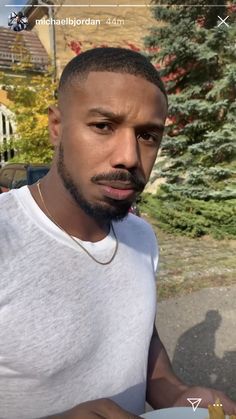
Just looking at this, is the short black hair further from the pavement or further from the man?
the pavement

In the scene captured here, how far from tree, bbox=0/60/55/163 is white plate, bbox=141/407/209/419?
36.4 ft

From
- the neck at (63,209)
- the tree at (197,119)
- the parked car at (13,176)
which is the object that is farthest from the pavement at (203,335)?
the parked car at (13,176)

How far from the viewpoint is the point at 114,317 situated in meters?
1.14

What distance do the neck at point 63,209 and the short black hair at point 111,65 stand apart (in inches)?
10.7

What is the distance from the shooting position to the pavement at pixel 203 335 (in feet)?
11.4

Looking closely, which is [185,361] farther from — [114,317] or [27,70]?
[27,70]

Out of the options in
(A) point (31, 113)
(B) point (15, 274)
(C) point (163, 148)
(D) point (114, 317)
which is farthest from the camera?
(A) point (31, 113)

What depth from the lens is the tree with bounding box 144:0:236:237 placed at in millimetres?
Result: 8086

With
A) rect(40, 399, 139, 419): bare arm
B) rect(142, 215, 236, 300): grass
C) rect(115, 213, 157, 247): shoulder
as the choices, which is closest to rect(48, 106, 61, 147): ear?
rect(115, 213, 157, 247): shoulder

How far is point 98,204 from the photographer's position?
1109 mm

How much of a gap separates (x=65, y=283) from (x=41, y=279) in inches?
2.5

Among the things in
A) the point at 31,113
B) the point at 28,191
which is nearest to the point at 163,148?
the point at 31,113

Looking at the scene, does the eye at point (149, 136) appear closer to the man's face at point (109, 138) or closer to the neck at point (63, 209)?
the man's face at point (109, 138)

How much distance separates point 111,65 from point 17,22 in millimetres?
13948
